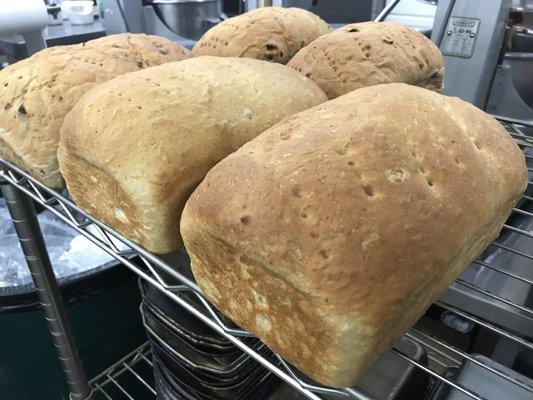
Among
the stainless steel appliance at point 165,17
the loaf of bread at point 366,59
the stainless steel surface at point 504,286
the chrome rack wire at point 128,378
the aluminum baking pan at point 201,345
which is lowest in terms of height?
the chrome rack wire at point 128,378

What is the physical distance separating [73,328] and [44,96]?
707 millimetres

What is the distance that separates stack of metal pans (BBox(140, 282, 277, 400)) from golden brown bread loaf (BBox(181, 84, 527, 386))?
305mm

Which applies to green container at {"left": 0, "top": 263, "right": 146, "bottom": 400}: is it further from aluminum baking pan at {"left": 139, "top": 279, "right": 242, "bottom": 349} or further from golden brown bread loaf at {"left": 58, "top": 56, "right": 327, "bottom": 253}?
golden brown bread loaf at {"left": 58, "top": 56, "right": 327, "bottom": 253}

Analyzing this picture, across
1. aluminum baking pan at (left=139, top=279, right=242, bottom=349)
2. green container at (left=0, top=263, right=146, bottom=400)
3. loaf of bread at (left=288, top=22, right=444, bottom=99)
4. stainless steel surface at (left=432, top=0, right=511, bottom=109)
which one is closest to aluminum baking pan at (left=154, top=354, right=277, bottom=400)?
aluminum baking pan at (left=139, top=279, right=242, bottom=349)

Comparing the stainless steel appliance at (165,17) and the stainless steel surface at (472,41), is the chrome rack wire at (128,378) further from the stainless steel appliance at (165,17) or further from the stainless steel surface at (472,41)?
the stainless steel appliance at (165,17)

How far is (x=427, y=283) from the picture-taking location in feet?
1.30

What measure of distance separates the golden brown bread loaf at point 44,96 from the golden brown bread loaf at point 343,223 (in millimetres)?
297

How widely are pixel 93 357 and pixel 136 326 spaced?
13 centimetres

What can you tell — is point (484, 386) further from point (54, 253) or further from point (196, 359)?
point (54, 253)

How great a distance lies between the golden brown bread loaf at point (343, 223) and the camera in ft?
1.18

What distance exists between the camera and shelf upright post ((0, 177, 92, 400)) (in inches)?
33.3

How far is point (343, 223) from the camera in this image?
362mm

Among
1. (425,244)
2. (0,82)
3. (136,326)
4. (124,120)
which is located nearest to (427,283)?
(425,244)

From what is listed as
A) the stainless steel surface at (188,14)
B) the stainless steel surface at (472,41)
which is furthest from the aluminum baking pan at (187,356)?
the stainless steel surface at (188,14)
